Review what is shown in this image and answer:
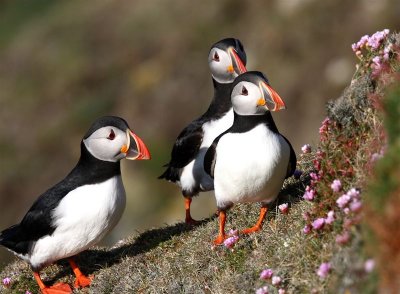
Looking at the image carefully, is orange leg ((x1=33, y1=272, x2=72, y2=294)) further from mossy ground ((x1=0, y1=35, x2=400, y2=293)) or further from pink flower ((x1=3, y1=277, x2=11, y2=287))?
pink flower ((x1=3, y1=277, x2=11, y2=287))

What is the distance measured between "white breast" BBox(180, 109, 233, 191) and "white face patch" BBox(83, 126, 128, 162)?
172cm

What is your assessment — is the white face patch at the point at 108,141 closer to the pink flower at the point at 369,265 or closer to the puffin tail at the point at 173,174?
the puffin tail at the point at 173,174

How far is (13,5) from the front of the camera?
37250 millimetres

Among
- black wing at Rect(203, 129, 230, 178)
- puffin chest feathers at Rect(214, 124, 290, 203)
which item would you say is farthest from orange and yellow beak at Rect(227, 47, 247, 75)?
puffin chest feathers at Rect(214, 124, 290, 203)

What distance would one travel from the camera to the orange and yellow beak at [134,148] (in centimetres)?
906

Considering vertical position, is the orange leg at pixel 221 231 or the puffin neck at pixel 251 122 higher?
the puffin neck at pixel 251 122

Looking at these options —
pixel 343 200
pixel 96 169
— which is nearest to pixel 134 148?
pixel 96 169

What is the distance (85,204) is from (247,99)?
2052 mm

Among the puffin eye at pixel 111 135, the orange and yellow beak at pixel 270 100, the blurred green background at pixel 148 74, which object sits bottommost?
the blurred green background at pixel 148 74

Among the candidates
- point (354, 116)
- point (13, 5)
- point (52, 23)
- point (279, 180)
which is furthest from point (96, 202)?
point (13, 5)

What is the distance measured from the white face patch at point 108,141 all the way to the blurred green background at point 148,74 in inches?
396

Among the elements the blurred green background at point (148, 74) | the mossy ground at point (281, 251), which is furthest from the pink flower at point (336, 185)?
the blurred green background at point (148, 74)

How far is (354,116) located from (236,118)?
1331 millimetres

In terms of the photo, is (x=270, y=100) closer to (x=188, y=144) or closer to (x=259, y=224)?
(x=259, y=224)
